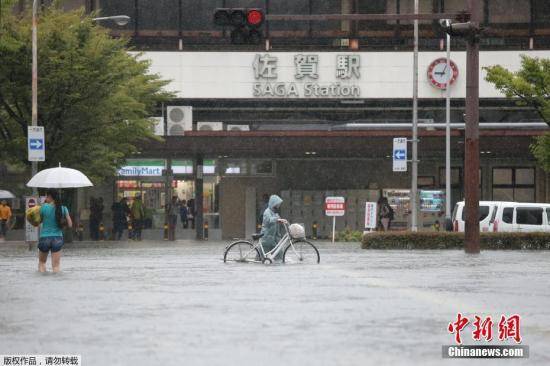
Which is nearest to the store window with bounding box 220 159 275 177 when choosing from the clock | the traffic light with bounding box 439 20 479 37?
the clock

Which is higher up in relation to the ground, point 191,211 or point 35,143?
point 35,143

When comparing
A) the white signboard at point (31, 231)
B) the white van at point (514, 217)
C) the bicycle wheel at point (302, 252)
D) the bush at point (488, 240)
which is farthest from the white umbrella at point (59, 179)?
the white van at point (514, 217)

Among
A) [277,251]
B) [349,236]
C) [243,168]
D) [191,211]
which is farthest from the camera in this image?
[243,168]

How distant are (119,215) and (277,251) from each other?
79.1ft

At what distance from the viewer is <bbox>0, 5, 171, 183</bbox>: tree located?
36125mm

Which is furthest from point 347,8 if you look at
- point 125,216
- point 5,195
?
point 5,195

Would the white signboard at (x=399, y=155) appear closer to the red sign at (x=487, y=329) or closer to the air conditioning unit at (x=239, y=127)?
the air conditioning unit at (x=239, y=127)

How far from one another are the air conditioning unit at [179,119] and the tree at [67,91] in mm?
11067

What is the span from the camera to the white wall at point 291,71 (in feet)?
171

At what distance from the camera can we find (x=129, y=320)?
41.2 ft

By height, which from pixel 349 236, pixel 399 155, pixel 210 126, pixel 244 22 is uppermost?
pixel 244 22

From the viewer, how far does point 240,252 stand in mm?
24781
